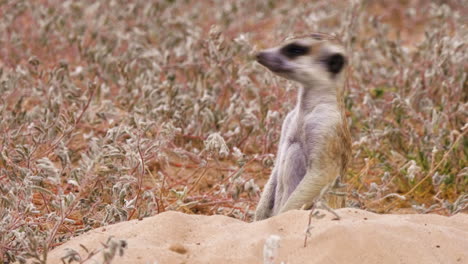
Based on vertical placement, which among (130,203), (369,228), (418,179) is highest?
(369,228)

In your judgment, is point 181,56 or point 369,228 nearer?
point 369,228

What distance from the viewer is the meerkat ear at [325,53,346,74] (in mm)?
4168

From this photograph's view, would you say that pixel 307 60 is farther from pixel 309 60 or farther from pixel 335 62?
pixel 335 62

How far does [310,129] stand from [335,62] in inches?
15.7

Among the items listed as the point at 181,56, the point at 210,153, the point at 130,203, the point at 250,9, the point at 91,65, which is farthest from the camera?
the point at 250,9

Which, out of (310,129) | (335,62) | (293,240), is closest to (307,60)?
(335,62)

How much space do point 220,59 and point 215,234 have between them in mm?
3005

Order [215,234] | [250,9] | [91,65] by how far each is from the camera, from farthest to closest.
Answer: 1. [250,9]
2. [91,65]
3. [215,234]

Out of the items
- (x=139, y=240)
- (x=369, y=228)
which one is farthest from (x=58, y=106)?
(x=369, y=228)

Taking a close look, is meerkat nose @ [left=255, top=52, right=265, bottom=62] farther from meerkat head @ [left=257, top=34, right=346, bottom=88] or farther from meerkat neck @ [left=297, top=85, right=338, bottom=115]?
meerkat neck @ [left=297, top=85, right=338, bottom=115]

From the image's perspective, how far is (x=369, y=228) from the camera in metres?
3.20

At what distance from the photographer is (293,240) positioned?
10.5 ft

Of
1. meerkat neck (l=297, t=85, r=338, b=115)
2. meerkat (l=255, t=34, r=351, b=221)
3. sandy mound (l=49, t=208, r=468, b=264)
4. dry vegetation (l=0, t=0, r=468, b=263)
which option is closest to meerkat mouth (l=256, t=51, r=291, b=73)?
meerkat (l=255, t=34, r=351, b=221)

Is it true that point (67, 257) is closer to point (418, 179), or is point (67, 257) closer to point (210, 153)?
point (210, 153)
